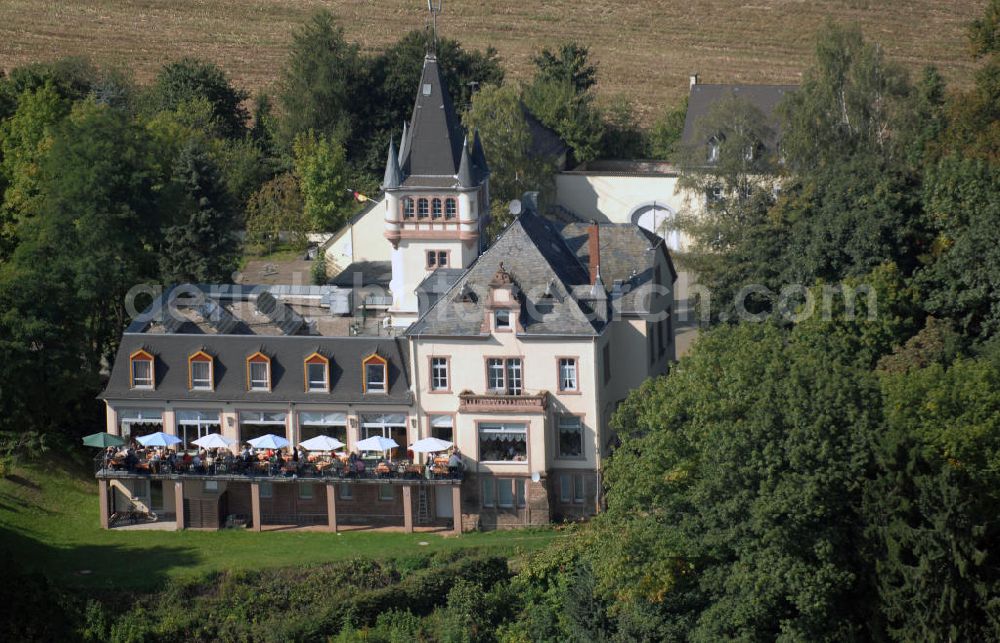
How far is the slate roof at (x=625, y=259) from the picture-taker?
74.1m

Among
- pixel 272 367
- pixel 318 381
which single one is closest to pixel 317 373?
pixel 318 381

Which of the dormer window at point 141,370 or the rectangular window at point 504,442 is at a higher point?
the dormer window at point 141,370

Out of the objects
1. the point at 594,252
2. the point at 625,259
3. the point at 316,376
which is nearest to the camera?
the point at 316,376

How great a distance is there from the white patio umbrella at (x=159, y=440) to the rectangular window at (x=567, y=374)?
549 inches

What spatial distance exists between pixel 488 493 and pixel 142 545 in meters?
12.3

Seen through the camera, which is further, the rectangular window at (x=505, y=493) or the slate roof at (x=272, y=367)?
the slate roof at (x=272, y=367)

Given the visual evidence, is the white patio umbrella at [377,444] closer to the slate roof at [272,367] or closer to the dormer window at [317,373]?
the slate roof at [272,367]

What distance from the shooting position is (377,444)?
230 feet

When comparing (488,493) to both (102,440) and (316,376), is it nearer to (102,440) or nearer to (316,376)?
(316,376)

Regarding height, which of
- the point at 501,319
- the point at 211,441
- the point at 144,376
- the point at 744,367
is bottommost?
the point at 211,441

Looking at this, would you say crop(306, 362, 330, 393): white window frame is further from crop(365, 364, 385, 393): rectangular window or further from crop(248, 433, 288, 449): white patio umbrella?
crop(248, 433, 288, 449): white patio umbrella

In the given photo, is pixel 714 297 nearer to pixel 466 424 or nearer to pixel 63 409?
pixel 466 424

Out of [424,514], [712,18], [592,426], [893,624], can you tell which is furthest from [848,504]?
[712,18]

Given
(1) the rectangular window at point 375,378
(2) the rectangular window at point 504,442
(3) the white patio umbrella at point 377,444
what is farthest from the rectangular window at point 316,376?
(2) the rectangular window at point 504,442
